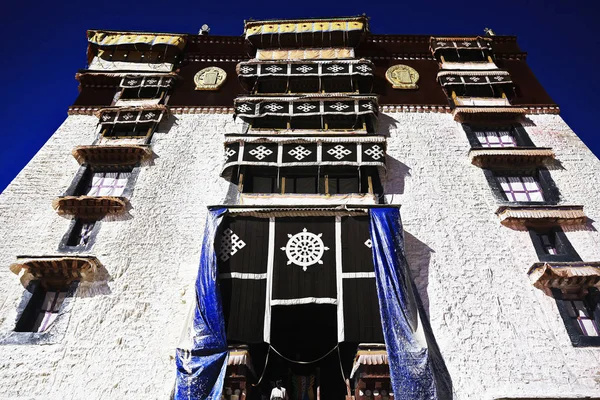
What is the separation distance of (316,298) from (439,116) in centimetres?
835

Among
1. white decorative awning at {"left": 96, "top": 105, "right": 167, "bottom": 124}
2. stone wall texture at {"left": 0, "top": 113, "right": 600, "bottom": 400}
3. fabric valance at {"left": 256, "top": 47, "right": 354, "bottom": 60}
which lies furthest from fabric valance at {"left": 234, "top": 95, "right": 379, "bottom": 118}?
fabric valance at {"left": 256, "top": 47, "right": 354, "bottom": 60}

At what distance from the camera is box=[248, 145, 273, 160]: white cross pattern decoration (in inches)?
470

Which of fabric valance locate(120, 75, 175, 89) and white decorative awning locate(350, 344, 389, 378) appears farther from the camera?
fabric valance locate(120, 75, 175, 89)

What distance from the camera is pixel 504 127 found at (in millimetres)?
13898

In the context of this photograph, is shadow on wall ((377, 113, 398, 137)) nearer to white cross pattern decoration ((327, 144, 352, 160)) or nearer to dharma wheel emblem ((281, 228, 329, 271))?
white cross pattern decoration ((327, 144, 352, 160))

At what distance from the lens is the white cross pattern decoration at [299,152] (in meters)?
11.9

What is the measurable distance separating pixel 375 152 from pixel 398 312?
479 centimetres

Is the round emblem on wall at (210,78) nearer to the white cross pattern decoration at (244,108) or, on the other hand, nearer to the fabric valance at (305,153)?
the white cross pattern decoration at (244,108)

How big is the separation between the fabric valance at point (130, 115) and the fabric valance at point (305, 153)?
3.39 meters

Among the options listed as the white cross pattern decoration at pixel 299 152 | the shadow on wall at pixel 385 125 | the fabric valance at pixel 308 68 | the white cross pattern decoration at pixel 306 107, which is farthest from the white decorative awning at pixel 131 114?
the shadow on wall at pixel 385 125

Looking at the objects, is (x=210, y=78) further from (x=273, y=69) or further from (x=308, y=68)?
(x=308, y=68)

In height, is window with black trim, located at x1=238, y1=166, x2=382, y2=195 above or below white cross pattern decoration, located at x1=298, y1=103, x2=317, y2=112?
below

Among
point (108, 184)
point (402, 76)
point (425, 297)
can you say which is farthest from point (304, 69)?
point (425, 297)

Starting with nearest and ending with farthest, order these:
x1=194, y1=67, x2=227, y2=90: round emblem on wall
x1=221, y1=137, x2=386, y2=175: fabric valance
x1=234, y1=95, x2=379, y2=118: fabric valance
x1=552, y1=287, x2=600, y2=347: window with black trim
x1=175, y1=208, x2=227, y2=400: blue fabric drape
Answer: x1=175, y1=208, x2=227, y2=400: blue fabric drape → x1=552, y1=287, x2=600, y2=347: window with black trim → x1=221, y1=137, x2=386, y2=175: fabric valance → x1=234, y1=95, x2=379, y2=118: fabric valance → x1=194, y1=67, x2=227, y2=90: round emblem on wall
